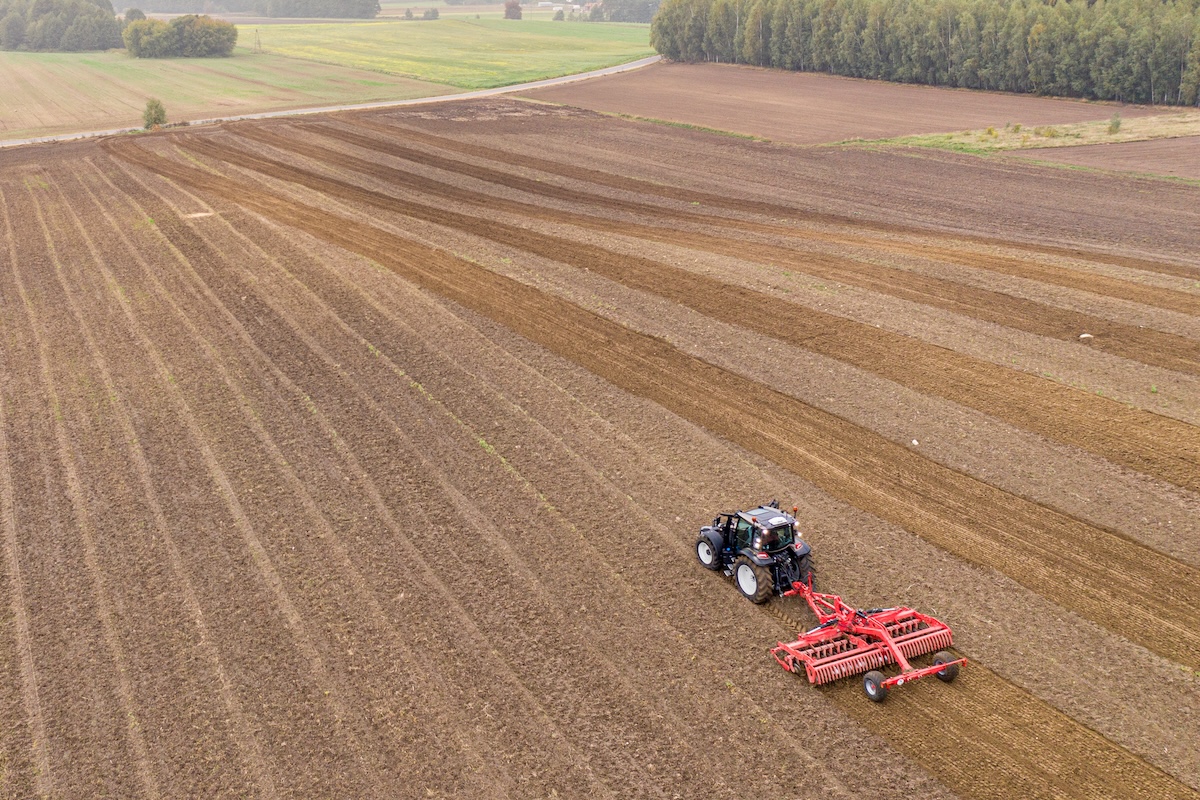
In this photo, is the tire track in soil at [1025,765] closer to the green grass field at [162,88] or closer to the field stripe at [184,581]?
the field stripe at [184,581]

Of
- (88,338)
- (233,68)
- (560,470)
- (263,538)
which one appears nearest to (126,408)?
(88,338)

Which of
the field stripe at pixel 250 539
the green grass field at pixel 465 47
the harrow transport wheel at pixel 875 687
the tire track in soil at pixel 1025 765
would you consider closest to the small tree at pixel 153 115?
the green grass field at pixel 465 47

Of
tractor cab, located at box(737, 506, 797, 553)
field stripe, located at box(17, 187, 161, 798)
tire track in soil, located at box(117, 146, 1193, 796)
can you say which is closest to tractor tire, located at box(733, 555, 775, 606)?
tractor cab, located at box(737, 506, 797, 553)

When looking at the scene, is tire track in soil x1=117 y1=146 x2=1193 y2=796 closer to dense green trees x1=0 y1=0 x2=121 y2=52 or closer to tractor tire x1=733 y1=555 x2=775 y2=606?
tractor tire x1=733 y1=555 x2=775 y2=606

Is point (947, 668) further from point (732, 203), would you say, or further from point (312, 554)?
point (732, 203)

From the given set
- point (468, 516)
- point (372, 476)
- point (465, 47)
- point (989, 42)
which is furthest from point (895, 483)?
point (465, 47)

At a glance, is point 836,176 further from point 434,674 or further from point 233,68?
point 233,68
